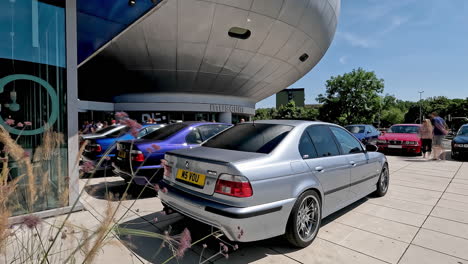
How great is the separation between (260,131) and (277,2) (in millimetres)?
16667

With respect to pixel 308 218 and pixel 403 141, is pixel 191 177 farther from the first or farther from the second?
pixel 403 141

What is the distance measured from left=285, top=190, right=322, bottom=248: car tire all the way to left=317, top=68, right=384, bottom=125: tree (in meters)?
34.3

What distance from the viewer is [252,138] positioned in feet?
10.3

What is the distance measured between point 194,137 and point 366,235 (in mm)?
3536

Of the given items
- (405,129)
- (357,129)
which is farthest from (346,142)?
(357,129)

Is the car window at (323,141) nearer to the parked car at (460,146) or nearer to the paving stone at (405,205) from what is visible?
the paving stone at (405,205)

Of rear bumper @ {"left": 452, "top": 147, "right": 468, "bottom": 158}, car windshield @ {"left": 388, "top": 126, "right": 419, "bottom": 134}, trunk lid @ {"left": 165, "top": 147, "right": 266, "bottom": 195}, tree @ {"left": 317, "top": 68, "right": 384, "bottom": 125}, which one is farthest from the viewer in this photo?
tree @ {"left": 317, "top": 68, "right": 384, "bottom": 125}

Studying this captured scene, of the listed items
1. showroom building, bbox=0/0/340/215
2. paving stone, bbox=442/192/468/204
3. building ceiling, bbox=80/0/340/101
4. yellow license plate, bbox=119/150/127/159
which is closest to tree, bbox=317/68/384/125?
Answer: showroom building, bbox=0/0/340/215

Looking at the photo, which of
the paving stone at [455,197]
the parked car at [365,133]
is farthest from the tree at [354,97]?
the paving stone at [455,197]

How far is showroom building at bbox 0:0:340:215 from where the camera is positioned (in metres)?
3.87

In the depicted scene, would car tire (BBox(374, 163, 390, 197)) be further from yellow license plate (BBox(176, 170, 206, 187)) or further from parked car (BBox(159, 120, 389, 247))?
yellow license plate (BBox(176, 170, 206, 187))

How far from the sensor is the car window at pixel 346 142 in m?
3.79

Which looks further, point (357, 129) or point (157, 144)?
point (357, 129)

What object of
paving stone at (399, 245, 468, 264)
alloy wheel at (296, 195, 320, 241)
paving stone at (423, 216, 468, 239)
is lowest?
paving stone at (399, 245, 468, 264)
